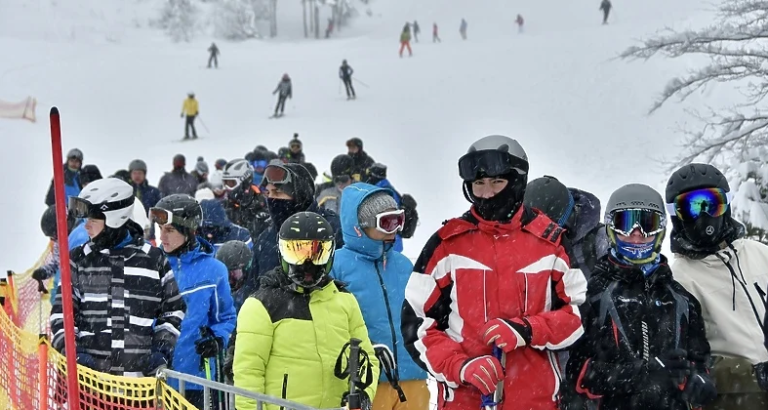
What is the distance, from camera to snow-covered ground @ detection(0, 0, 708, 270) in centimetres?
2689

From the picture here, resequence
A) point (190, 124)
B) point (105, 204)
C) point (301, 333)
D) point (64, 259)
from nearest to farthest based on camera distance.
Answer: point (64, 259) → point (301, 333) → point (105, 204) → point (190, 124)

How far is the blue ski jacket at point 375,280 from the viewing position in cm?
476

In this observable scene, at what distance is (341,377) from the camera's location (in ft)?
13.6

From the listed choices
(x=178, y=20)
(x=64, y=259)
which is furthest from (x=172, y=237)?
(x=178, y=20)

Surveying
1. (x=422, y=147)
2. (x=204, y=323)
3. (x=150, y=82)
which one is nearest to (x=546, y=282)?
(x=204, y=323)

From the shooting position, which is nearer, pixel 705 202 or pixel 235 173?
pixel 705 202

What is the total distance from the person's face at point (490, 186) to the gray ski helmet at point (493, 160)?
3 centimetres

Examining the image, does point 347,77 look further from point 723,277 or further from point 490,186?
point 490,186

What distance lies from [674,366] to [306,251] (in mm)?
1792

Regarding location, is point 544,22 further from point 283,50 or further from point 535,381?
point 535,381

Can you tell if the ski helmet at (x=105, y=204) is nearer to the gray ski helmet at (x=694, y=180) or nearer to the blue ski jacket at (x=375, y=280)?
the blue ski jacket at (x=375, y=280)

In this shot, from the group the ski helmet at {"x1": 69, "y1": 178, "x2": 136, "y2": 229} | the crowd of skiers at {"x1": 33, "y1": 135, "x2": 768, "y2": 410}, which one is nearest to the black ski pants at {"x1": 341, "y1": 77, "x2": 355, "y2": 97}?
the crowd of skiers at {"x1": 33, "y1": 135, "x2": 768, "y2": 410}

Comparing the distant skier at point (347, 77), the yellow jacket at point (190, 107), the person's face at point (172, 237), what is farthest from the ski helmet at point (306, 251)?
the distant skier at point (347, 77)

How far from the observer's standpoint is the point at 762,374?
3.88m
